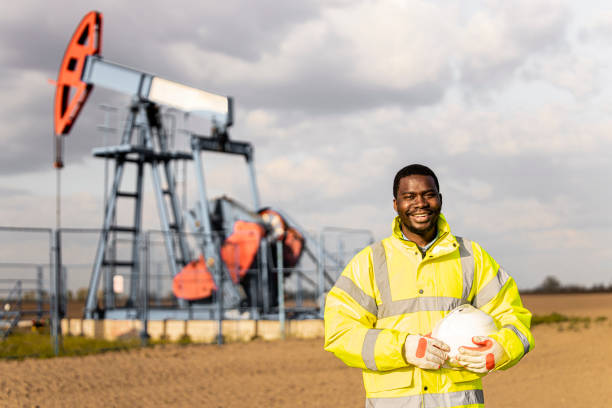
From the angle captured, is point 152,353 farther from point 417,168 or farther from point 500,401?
point 417,168

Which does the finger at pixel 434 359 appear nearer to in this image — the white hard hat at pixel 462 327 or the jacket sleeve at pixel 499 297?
the white hard hat at pixel 462 327

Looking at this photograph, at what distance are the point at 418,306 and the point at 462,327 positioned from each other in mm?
217

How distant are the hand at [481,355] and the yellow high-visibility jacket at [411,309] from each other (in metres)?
0.04

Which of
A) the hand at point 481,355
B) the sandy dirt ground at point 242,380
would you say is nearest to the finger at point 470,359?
the hand at point 481,355

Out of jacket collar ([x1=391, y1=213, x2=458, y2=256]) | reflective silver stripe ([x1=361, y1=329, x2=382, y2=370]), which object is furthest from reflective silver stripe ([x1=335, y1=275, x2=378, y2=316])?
jacket collar ([x1=391, y1=213, x2=458, y2=256])

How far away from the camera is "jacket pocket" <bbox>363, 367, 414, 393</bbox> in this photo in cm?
238

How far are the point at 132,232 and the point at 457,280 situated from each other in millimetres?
16853

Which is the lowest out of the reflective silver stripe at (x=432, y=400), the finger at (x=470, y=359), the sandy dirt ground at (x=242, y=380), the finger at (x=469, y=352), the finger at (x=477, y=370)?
the sandy dirt ground at (x=242, y=380)

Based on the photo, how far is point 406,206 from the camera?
2.47 m

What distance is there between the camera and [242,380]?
32.0ft

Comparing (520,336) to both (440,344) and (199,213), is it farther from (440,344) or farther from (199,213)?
(199,213)

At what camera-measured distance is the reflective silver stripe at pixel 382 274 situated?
8.13ft

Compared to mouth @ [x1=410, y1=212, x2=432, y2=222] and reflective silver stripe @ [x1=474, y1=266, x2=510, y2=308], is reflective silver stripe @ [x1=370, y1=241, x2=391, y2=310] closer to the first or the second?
mouth @ [x1=410, y1=212, x2=432, y2=222]

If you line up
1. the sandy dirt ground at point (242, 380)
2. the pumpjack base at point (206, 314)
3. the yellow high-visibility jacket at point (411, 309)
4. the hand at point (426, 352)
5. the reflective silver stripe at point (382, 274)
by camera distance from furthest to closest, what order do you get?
the pumpjack base at point (206, 314) < the sandy dirt ground at point (242, 380) < the reflective silver stripe at point (382, 274) < the yellow high-visibility jacket at point (411, 309) < the hand at point (426, 352)
